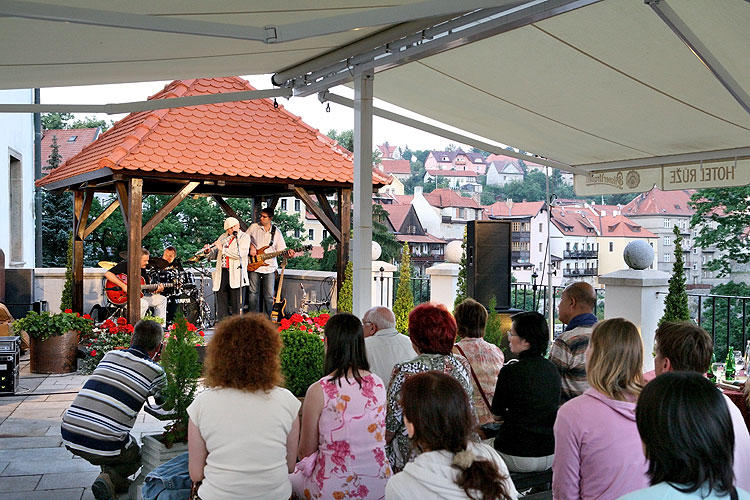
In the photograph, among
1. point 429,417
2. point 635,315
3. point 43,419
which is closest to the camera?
point 429,417

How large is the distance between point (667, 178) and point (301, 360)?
14.3ft

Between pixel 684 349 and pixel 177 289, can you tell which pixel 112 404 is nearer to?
pixel 684 349

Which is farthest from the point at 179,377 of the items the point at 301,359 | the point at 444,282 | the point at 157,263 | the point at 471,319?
the point at 157,263

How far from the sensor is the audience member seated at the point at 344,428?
3195 millimetres

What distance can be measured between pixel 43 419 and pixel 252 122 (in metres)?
5.48

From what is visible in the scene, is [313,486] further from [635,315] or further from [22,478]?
[635,315]

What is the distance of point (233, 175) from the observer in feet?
30.9

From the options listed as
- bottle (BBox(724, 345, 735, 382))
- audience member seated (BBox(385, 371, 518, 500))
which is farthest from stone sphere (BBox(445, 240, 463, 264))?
audience member seated (BBox(385, 371, 518, 500))

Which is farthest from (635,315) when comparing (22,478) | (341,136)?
(341,136)

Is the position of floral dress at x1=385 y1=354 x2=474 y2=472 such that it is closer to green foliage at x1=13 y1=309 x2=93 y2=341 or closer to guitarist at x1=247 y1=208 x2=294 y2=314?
green foliage at x1=13 y1=309 x2=93 y2=341

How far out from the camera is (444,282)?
9.97 m

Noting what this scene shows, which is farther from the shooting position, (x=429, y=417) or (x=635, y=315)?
(x=635, y=315)

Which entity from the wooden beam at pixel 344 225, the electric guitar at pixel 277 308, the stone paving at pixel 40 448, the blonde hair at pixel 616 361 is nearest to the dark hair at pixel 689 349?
the blonde hair at pixel 616 361

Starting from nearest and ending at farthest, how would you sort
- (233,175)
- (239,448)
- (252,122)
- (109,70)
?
1. (239,448)
2. (109,70)
3. (233,175)
4. (252,122)
